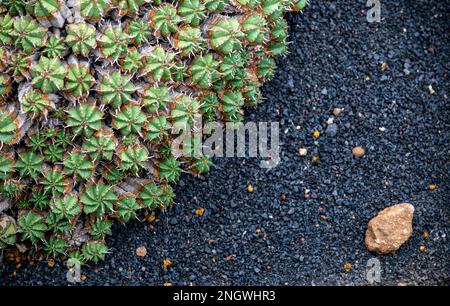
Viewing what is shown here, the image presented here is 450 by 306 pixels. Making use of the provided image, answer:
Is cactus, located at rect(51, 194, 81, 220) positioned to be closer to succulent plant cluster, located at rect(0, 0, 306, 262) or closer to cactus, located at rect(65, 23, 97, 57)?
succulent plant cluster, located at rect(0, 0, 306, 262)

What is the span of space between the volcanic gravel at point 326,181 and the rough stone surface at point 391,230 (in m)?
0.09

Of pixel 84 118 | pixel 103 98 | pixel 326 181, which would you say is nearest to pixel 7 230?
pixel 84 118

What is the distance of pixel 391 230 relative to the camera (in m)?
3.55

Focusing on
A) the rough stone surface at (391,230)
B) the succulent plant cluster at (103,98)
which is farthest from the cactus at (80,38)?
the rough stone surface at (391,230)

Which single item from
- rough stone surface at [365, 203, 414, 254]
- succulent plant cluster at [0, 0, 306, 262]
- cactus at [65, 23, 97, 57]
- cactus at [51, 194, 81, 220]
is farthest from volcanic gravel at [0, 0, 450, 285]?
cactus at [65, 23, 97, 57]

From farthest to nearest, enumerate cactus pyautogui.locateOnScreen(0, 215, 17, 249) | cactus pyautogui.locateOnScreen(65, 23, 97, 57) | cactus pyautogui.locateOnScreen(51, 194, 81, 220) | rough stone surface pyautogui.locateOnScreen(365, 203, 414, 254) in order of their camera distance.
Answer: rough stone surface pyautogui.locateOnScreen(365, 203, 414, 254), cactus pyautogui.locateOnScreen(0, 215, 17, 249), cactus pyautogui.locateOnScreen(51, 194, 81, 220), cactus pyautogui.locateOnScreen(65, 23, 97, 57)

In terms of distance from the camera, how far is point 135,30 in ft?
10.6

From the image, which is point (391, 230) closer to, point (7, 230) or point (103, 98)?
point (103, 98)

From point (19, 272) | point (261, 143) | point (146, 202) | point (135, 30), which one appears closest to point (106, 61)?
point (135, 30)

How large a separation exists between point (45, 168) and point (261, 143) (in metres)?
1.24

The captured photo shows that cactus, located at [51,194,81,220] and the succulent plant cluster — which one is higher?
the succulent plant cluster

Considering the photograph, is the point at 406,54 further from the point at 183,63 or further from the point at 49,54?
the point at 49,54

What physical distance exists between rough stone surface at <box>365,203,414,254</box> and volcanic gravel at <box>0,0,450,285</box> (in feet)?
0.30

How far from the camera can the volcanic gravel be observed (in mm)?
3639
